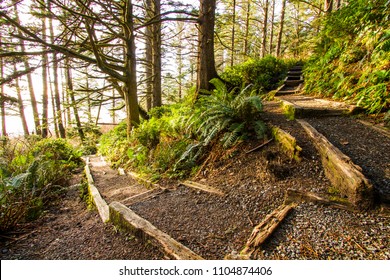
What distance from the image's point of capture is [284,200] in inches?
97.1

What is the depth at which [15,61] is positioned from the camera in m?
4.70

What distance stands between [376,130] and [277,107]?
2072 millimetres

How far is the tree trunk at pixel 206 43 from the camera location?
5667mm

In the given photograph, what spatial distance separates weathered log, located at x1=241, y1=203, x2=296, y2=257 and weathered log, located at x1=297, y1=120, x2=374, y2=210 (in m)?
0.56

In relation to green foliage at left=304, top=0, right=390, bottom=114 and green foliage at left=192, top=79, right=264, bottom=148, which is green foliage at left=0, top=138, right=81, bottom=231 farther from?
green foliage at left=304, top=0, right=390, bottom=114

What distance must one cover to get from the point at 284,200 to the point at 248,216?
1.52 ft

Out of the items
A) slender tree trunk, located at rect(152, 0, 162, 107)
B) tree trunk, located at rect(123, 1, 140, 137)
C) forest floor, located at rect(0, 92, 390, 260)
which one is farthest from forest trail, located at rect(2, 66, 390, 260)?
slender tree trunk, located at rect(152, 0, 162, 107)

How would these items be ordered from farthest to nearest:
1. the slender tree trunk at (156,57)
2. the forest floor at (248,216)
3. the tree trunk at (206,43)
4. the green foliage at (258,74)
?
1. the green foliage at (258,74)
2. the slender tree trunk at (156,57)
3. the tree trunk at (206,43)
4. the forest floor at (248,216)

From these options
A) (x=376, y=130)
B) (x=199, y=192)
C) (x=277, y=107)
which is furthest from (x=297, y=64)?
(x=199, y=192)

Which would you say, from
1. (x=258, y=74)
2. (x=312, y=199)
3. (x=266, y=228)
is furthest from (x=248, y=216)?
(x=258, y=74)

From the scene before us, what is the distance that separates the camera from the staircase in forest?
73.5 inches

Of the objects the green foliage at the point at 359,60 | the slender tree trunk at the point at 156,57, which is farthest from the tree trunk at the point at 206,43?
the green foliage at the point at 359,60

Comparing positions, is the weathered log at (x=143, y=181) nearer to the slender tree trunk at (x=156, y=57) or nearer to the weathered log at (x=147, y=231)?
the weathered log at (x=147, y=231)
